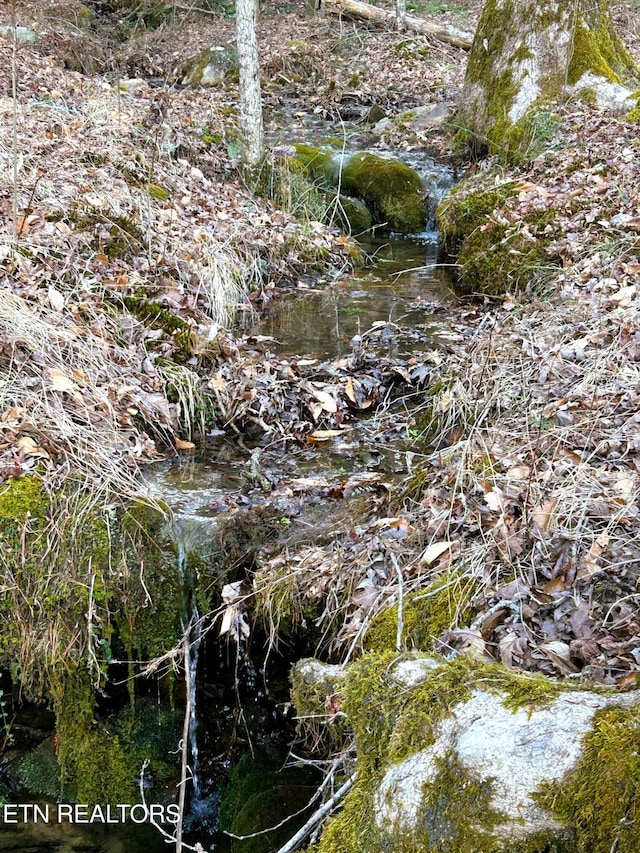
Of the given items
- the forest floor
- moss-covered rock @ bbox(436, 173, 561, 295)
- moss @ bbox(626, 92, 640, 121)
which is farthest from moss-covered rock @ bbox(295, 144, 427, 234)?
moss @ bbox(626, 92, 640, 121)

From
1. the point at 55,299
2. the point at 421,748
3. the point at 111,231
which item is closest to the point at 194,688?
the point at 421,748

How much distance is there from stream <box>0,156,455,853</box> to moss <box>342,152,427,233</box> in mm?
3496

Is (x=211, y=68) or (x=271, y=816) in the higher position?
(x=211, y=68)

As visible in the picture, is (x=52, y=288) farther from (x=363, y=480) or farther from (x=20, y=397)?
(x=363, y=480)

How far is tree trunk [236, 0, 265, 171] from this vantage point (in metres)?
7.98

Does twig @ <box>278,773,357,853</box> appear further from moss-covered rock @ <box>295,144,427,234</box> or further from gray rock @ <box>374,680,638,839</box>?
moss-covered rock @ <box>295,144,427,234</box>

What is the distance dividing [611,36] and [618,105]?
1.60 metres

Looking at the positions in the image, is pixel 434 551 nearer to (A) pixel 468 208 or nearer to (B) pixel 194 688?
(B) pixel 194 688

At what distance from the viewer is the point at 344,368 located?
226 inches

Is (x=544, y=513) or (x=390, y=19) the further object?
(x=390, y=19)

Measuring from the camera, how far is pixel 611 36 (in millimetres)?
9906

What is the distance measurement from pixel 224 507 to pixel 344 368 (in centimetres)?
202

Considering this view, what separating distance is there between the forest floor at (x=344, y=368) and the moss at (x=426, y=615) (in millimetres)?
33

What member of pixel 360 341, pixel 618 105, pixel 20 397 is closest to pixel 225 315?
pixel 360 341
